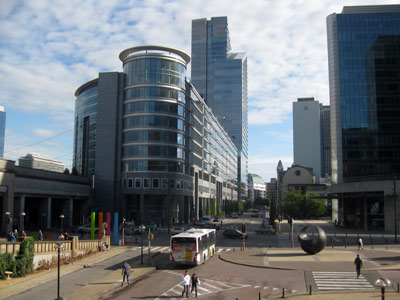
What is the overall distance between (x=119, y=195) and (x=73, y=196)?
1095 centimetres

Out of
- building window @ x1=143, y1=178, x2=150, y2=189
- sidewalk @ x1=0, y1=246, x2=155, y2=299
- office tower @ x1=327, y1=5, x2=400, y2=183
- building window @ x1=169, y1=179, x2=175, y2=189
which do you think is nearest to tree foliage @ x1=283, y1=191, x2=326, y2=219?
office tower @ x1=327, y1=5, x2=400, y2=183

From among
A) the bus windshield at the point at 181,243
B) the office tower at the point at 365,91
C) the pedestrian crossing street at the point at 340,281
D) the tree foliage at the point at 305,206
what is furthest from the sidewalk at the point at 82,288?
the tree foliage at the point at 305,206

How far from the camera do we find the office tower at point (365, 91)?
326 ft

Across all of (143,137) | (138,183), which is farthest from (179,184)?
(143,137)

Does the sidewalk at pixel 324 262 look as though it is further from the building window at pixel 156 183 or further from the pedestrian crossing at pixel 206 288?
the building window at pixel 156 183

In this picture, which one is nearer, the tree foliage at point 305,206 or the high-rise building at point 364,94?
the high-rise building at point 364,94

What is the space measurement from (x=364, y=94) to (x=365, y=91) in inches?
31.7

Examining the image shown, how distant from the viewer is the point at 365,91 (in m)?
101

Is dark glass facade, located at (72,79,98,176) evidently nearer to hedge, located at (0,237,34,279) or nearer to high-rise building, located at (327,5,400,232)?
high-rise building, located at (327,5,400,232)

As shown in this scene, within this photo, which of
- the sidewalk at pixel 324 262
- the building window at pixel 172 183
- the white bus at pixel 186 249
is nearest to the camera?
the sidewalk at pixel 324 262

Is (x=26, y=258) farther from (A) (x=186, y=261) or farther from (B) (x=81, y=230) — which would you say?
(B) (x=81, y=230)

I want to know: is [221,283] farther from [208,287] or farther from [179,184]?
[179,184]

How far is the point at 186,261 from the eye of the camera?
32062 mm

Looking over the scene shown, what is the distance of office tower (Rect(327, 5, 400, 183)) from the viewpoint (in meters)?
99.4
